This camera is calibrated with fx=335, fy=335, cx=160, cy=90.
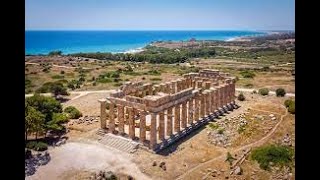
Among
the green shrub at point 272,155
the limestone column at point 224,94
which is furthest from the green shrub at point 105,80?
the green shrub at point 272,155

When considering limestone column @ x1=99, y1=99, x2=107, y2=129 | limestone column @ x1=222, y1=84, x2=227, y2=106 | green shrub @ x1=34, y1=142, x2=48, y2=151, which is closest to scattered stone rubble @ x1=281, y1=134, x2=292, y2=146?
limestone column @ x1=222, y1=84, x2=227, y2=106

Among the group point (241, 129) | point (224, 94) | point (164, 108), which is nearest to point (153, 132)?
point (164, 108)

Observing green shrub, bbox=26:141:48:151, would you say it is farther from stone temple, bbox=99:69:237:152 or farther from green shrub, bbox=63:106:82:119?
green shrub, bbox=63:106:82:119

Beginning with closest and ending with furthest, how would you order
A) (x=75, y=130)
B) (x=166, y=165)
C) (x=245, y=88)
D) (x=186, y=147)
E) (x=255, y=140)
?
1. (x=166, y=165)
2. (x=186, y=147)
3. (x=255, y=140)
4. (x=75, y=130)
5. (x=245, y=88)

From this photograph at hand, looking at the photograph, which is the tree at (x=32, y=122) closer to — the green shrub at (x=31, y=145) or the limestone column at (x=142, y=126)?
the green shrub at (x=31, y=145)
